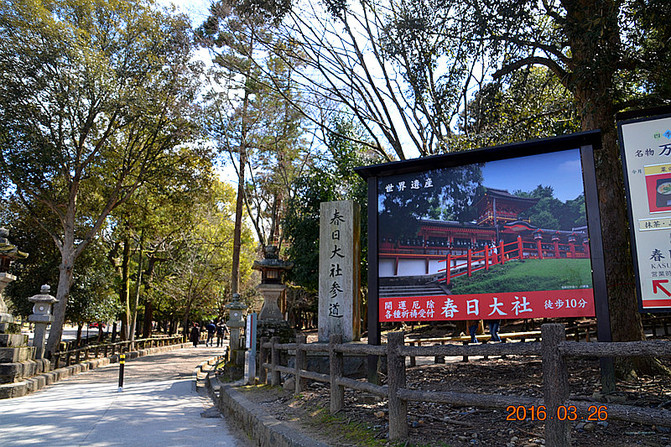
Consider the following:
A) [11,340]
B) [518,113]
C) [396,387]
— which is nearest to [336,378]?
[396,387]

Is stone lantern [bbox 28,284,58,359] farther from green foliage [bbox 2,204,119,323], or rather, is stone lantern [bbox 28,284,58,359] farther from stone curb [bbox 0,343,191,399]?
green foliage [bbox 2,204,119,323]

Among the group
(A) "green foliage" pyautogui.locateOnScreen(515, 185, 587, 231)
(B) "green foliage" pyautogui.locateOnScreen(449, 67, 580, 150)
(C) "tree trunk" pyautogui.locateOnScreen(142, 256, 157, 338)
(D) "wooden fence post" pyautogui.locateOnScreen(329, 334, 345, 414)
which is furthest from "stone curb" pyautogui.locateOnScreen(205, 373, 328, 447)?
(C) "tree trunk" pyautogui.locateOnScreen(142, 256, 157, 338)

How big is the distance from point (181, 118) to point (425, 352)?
1783 cm

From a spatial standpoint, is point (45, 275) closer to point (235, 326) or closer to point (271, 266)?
point (235, 326)

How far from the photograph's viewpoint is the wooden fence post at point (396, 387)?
14.8 feet

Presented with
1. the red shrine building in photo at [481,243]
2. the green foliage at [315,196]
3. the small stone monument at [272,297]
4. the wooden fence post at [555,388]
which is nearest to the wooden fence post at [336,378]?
the red shrine building in photo at [481,243]

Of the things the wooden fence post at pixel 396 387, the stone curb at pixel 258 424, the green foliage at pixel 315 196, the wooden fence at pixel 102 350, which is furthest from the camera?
the green foliage at pixel 315 196

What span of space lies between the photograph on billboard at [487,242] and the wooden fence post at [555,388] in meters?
1.98

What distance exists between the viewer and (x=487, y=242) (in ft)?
20.2

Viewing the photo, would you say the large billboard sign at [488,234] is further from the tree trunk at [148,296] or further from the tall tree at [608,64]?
the tree trunk at [148,296]

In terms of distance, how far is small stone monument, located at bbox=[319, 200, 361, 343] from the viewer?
8406mm

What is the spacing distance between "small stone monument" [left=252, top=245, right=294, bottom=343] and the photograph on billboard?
7734 mm

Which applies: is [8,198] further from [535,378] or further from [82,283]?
[535,378]

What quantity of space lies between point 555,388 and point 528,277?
244 centimetres
